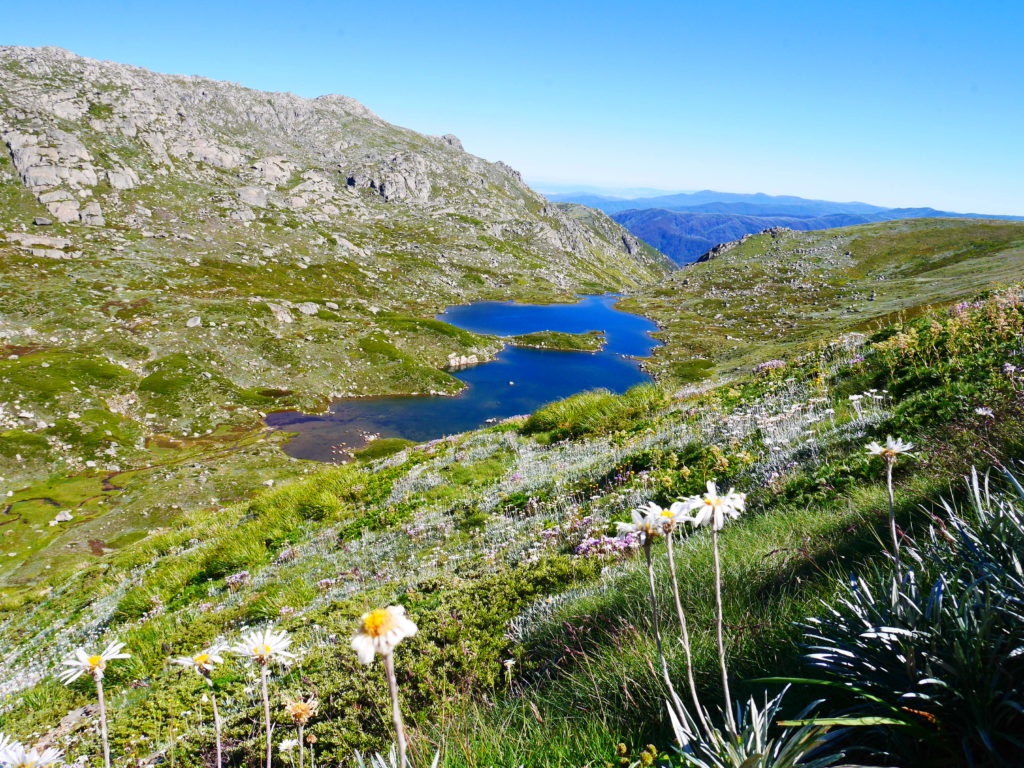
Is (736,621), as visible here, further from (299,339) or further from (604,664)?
(299,339)

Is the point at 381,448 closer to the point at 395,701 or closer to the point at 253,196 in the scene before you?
the point at 395,701

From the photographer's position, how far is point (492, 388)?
3514 inches

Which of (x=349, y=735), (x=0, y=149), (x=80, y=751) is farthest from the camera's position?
(x=0, y=149)

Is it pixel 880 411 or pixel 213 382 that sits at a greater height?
pixel 880 411

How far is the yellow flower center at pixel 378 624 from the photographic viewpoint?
6.32ft

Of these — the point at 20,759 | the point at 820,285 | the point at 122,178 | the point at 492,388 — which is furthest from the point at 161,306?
the point at 820,285

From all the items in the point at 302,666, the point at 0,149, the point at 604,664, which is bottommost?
the point at 302,666

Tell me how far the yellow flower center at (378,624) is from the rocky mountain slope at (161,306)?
162 feet

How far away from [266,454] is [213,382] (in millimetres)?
22721

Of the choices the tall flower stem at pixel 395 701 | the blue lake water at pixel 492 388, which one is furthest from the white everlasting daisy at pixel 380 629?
the blue lake water at pixel 492 388

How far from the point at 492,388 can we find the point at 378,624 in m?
87.3

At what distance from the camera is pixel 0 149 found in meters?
137

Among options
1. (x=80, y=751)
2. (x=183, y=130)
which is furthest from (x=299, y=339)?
(x=183, y=130)

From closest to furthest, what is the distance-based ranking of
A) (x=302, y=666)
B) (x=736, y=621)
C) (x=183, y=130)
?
(x=736, y=621)
(x=302, y=666)
(x=183, y=130)
